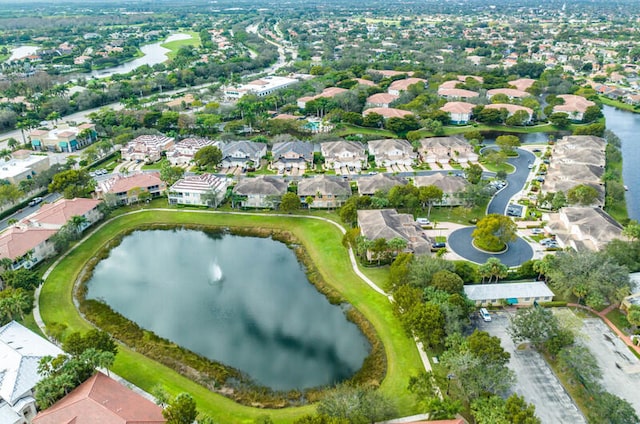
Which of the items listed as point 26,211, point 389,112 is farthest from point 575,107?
point 26,211

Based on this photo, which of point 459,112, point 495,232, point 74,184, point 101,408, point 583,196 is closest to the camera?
point 101,408

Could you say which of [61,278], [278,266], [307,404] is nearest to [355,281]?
[278,266]

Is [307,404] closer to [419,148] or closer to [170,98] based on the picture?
[419,148]

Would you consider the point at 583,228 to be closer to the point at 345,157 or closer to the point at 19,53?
the point at 345,157

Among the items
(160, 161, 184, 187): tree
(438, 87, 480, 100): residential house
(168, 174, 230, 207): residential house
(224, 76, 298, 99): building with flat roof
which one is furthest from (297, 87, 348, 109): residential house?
(168, 174, 230, 207): residential house

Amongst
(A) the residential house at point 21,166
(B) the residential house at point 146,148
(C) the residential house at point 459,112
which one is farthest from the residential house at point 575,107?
(A) the residential house at point 21,166
